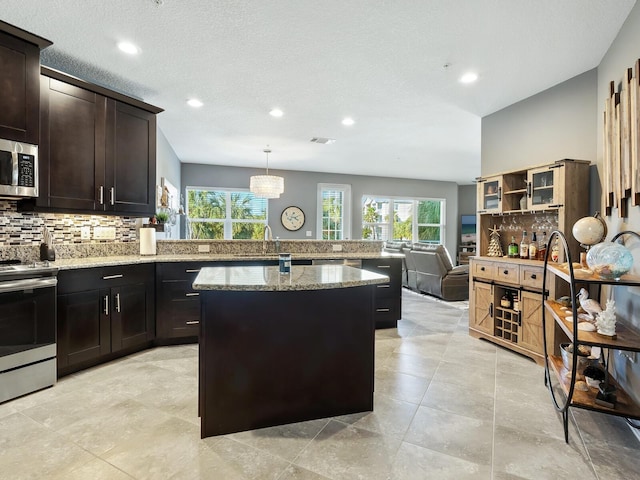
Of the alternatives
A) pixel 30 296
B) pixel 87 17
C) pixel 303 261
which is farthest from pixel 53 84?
pixel 303 261

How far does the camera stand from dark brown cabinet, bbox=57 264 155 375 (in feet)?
8.94

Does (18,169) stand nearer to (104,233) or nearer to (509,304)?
(104,233)

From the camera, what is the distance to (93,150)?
10.2 feet

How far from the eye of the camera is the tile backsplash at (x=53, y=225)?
2.84 metres

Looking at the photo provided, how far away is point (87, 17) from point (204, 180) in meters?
5.42

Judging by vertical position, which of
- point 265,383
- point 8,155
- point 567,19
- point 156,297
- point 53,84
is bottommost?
point 265,383

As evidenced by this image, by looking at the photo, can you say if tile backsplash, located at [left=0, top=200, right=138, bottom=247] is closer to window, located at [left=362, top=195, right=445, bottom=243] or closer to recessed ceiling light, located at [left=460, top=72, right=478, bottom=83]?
recessed ceiling light, located at [left=460, top=72, right=478, bottom=83]

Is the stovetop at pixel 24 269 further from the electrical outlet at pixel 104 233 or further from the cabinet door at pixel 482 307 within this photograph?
the cabinet door at pixel 482 307

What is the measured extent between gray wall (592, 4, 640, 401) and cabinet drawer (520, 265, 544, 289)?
65 centimetres

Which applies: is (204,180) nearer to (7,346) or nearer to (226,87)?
(226,87)

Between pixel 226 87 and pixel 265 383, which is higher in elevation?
pixel 226 87

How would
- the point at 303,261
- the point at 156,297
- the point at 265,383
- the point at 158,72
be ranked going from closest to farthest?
the point at 265,383 → the point at 158,72 → the point at 156,297 → the point at 303,261

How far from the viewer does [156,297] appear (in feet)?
11.4

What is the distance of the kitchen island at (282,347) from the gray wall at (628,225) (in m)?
1.55
